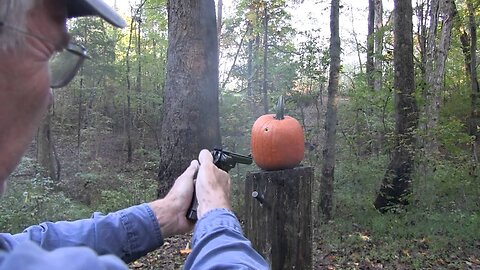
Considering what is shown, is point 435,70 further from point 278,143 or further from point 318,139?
point 278,143

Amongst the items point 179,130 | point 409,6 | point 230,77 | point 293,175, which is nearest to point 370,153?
point 409,6

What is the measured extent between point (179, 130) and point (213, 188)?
4.80m

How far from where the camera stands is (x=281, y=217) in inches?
139

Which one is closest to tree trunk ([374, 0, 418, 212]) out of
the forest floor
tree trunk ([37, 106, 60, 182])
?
the forest floor

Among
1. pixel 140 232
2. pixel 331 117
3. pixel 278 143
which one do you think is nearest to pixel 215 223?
pixel 140 232

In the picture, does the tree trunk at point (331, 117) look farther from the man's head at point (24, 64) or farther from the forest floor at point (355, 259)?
the man's head at point (24, 64)

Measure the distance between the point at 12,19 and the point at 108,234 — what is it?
1079 mm

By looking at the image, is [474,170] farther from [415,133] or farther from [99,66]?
[99,66]

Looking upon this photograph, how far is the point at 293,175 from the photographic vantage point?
3.61 m

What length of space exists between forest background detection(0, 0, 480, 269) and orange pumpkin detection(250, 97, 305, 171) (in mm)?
1873

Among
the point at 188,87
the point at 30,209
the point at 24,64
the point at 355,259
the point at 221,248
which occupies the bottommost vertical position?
the point at 355,259

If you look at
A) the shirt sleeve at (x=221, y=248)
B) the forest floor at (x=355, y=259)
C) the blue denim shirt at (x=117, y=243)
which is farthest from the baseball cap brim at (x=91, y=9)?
the forest floor at (x=355, y=259)

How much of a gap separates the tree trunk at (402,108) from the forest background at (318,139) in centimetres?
15

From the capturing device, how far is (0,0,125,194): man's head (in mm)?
778
